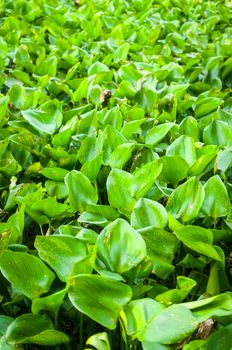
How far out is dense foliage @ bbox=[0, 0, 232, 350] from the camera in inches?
41.6

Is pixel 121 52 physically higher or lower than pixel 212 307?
lower

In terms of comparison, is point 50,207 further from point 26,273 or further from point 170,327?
point 170,327

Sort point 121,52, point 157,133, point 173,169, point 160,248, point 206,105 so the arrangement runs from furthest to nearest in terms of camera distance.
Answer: point 121,52 → point 206,105 → point 157,133 → point 173,169 → point 160,248

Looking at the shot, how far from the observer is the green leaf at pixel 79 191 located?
1438 millimetres

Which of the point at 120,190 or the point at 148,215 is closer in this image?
the point at 148,215

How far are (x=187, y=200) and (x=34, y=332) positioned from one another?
1.70 ft

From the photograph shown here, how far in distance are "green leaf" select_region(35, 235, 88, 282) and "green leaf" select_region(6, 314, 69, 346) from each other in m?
0.10

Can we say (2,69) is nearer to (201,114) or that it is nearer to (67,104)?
(67,104)

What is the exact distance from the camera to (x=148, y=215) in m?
1.29

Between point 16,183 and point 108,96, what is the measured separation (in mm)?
580

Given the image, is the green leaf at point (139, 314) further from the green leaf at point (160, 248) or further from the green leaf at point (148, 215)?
the green leaf at point (148, 215)

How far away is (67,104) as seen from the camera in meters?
2.18

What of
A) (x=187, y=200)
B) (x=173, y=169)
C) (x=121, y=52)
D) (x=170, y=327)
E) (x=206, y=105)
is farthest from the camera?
(x=121, y=52)

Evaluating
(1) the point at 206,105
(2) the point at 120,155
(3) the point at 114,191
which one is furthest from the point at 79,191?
(1) the point at 206,105
